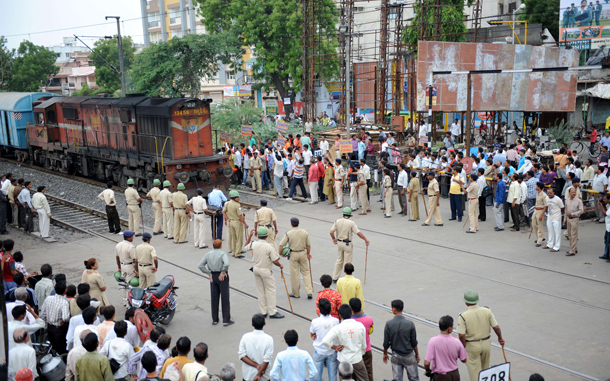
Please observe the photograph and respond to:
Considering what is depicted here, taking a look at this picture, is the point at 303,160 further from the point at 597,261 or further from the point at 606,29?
the point at 606,29

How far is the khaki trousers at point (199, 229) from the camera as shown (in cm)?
1442

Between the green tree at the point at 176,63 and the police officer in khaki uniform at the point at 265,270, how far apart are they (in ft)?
91.5

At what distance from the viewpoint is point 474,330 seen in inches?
271

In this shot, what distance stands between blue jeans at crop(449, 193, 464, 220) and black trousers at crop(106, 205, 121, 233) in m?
9.96

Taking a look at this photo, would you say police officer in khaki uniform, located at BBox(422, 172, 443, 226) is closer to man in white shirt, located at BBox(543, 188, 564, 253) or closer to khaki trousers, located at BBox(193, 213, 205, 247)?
man in white shirt, located at BBox(543, 188, 564, 253)

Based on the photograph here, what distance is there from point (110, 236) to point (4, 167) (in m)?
16.5

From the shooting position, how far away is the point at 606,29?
108ft

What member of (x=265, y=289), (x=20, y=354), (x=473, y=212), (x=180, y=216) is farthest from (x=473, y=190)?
(x=20, y=354)

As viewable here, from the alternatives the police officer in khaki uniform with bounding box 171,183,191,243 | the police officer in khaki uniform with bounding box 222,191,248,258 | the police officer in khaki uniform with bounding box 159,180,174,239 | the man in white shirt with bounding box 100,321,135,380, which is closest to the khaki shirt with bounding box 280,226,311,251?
the police officer in khaki uniform with bounding box 222,191,248,258

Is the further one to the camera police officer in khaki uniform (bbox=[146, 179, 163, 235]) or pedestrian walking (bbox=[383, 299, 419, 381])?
police officer in khaki uniform (bbox=[146, 179, 163, 235])

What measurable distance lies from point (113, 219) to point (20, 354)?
10.2 m

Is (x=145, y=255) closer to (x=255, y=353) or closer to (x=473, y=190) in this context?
(x=255, y=353)

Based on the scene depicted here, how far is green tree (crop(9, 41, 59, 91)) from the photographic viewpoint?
5350 cm

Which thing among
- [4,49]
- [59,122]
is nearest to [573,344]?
[59,122]
